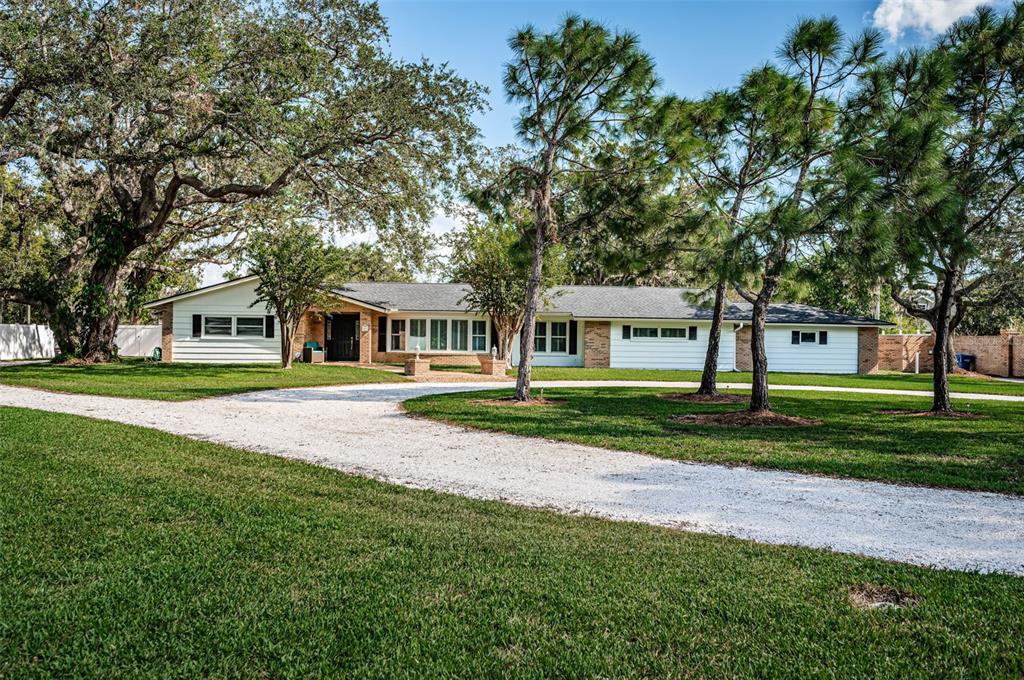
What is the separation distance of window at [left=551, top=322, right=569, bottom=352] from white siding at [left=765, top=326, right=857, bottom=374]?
8.04 m

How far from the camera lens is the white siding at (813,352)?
2677 centimetres

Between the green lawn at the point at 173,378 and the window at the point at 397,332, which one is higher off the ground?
the window at the point at 397,332

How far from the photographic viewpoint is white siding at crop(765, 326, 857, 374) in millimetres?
26766

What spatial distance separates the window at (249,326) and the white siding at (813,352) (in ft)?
64.6

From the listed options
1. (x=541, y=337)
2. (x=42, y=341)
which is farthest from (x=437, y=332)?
(x=42, y=341)

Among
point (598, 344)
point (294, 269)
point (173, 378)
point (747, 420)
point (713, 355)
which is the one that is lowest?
point (747, 420)

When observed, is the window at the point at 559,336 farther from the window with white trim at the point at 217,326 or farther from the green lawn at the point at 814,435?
the green lawn at the point at 814,435

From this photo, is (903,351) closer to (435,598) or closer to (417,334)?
(417,334)

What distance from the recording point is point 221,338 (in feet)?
81.8

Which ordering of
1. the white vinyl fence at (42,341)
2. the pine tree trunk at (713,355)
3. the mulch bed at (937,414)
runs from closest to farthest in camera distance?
the mulch bed at (937,414)
the pine tree trunk at (713,355)
the white vinyl fence at (42,341)

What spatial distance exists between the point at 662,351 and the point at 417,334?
379 inches

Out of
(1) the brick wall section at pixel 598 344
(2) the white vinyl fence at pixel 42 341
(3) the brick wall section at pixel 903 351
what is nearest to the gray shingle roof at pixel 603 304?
(1) the brick wall section at pixel 598 344

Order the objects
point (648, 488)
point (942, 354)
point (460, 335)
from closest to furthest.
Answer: point (648, 488), point (942, 354), point (460, 335)

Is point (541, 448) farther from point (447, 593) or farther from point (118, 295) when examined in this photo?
point (118, 295)
